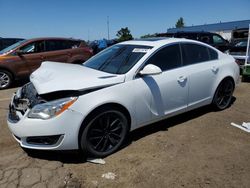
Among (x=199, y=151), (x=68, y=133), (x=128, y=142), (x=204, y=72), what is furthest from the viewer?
(x=204, y=72)

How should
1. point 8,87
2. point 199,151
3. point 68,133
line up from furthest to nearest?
point 8,87, point 199,151, point 68,133

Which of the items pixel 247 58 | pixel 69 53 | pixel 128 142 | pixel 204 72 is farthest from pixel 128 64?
pixel 247 58

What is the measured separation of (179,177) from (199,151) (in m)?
0.78

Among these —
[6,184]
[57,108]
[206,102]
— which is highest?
[57,108]

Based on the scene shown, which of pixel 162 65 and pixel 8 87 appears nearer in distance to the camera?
pixel 162 65

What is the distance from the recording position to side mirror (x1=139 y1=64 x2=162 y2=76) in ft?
12.3

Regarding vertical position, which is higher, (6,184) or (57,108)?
(57,108)

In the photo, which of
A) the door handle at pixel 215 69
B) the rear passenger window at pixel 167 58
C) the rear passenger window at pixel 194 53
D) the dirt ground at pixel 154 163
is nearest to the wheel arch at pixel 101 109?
the dirt ground at pixel 154 163

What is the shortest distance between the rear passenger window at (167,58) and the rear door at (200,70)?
16cm

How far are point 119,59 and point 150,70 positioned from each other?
0.72 m

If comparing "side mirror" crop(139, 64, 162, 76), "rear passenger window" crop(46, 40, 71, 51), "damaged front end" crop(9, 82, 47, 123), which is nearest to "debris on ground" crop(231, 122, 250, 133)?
"side mirror" crop(139, 64, 162, 76)

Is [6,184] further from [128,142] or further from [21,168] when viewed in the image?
[128,142]

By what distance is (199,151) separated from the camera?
378 centimetres

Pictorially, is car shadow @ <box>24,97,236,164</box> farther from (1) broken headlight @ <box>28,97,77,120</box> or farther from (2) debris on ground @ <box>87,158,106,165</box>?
(1) broken headlight @ <box>28,97,77,120</box>
